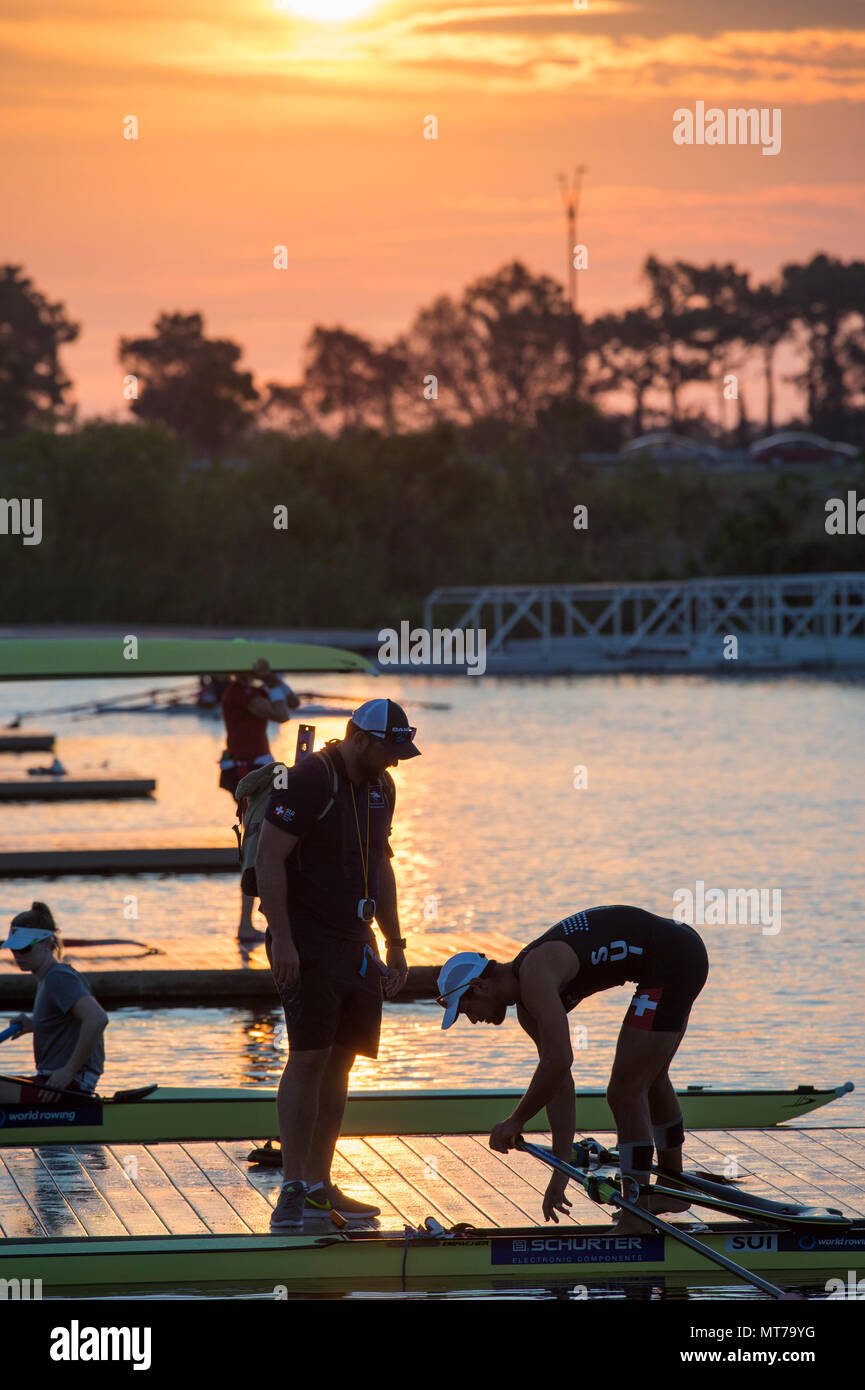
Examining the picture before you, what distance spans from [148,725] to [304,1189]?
32.5 m

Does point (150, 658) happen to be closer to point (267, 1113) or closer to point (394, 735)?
point (267, 1113)

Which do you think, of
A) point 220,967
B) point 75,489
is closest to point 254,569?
point 75,489

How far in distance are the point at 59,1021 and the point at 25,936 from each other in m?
0.63

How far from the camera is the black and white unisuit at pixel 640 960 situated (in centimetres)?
738

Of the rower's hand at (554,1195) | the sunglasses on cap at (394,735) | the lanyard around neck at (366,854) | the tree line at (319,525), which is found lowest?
the rower's hand at (554,1195)

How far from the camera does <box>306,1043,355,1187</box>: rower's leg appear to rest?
7.87 metres

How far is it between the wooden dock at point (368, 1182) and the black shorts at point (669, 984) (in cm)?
89

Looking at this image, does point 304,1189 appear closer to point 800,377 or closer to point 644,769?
point 644,769

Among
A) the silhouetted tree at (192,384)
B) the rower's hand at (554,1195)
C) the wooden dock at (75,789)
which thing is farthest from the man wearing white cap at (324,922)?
the silhouetted tree at (192,384)

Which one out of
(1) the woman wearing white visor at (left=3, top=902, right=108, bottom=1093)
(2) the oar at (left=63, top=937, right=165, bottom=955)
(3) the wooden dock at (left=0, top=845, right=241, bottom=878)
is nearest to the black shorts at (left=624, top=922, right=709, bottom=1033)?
(1) the woman wearing white visor at (left=3, top=902, right=108, bottom=1093)

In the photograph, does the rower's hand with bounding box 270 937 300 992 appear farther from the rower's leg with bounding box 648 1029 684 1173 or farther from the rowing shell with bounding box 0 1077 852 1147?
the rowing shell with bounding box 0 1077 852 1147

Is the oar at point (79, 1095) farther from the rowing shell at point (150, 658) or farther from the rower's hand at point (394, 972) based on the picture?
the rowing shell at point (150, 658)

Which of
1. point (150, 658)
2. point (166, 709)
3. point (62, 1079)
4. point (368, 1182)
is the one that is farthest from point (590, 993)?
point (166, 709)

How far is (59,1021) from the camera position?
977 centimetres
